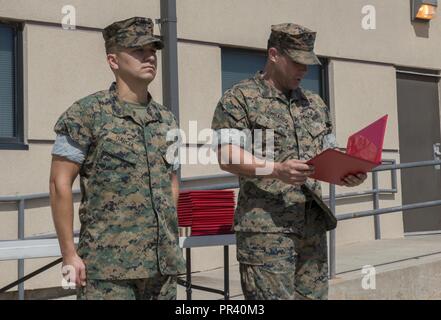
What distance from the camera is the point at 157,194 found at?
3.22 m

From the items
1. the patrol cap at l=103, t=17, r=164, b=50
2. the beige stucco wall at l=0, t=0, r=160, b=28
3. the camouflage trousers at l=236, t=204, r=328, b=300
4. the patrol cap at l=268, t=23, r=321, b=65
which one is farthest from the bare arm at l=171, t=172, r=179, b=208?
the beige stucco wall at l=0, t=0, r=160, b=28

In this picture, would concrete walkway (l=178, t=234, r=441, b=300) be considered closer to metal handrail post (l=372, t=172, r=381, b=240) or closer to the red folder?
metal handrail post (l=372, t=172, r=381, b=240)

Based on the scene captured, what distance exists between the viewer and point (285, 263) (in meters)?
3.46

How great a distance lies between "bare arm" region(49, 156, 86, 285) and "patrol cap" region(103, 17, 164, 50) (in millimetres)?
542

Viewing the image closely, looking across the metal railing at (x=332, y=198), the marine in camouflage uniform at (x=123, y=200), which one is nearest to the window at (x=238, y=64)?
the metal railing at (x=332, y=198)

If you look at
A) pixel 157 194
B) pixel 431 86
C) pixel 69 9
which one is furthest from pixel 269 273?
pixel 431 86

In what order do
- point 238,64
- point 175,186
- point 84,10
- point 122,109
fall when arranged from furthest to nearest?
point 238,64, point 84,10, point 175,186, point 122,109

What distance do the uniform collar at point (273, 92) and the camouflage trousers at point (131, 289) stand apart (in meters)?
0.97

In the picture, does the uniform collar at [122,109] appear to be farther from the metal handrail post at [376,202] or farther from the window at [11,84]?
the metal handrail post at [376,202]

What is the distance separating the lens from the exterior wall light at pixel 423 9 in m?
9.62

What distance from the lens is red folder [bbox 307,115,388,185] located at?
10.9ft

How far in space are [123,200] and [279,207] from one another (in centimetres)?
76

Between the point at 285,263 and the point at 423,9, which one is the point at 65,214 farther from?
the point at 423,9

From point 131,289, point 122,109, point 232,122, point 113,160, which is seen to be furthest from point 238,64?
point 131,289
